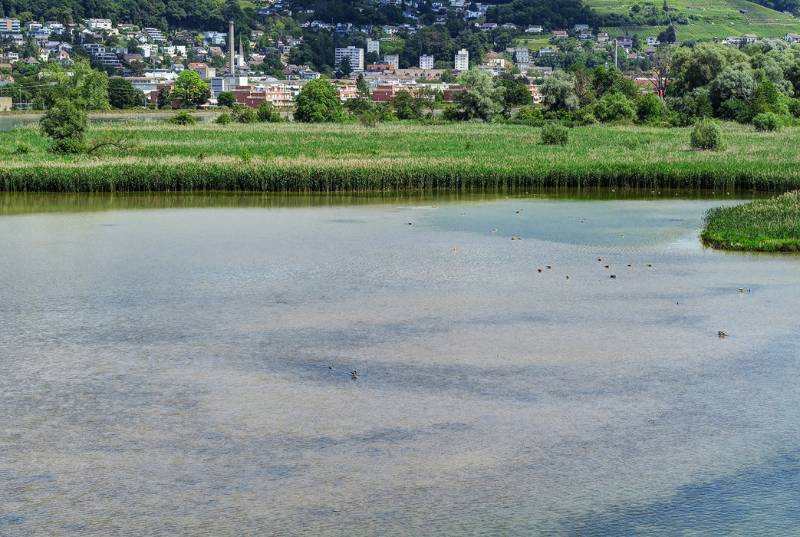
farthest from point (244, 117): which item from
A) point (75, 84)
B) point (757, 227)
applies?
point (757, 227)

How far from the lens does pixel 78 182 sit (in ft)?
149

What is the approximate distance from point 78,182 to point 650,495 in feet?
115

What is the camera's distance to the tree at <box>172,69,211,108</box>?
156 meters

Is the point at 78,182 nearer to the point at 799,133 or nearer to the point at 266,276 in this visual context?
the point at 266,276

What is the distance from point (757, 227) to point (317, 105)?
70366 millimetres

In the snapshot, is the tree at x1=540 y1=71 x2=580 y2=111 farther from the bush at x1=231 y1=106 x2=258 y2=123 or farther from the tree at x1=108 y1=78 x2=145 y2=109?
the tree at x1=108 y1=78 x2=145 y2=109

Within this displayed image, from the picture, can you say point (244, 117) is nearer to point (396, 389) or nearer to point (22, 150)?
point (22, 150)

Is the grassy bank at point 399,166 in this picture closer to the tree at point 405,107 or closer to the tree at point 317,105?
the tree at point 317,105

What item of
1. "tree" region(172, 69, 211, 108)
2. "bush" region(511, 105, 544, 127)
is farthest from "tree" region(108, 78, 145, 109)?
"bush" region(511, 105, 544, 127)

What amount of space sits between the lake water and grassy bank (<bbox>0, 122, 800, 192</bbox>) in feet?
45.8

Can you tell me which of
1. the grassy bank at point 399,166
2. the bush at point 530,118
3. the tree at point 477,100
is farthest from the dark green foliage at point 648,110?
the grassy bank at point 399,166

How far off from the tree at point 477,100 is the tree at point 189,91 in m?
66.6

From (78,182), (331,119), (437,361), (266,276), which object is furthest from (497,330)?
(331,119)

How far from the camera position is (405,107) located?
357ft
